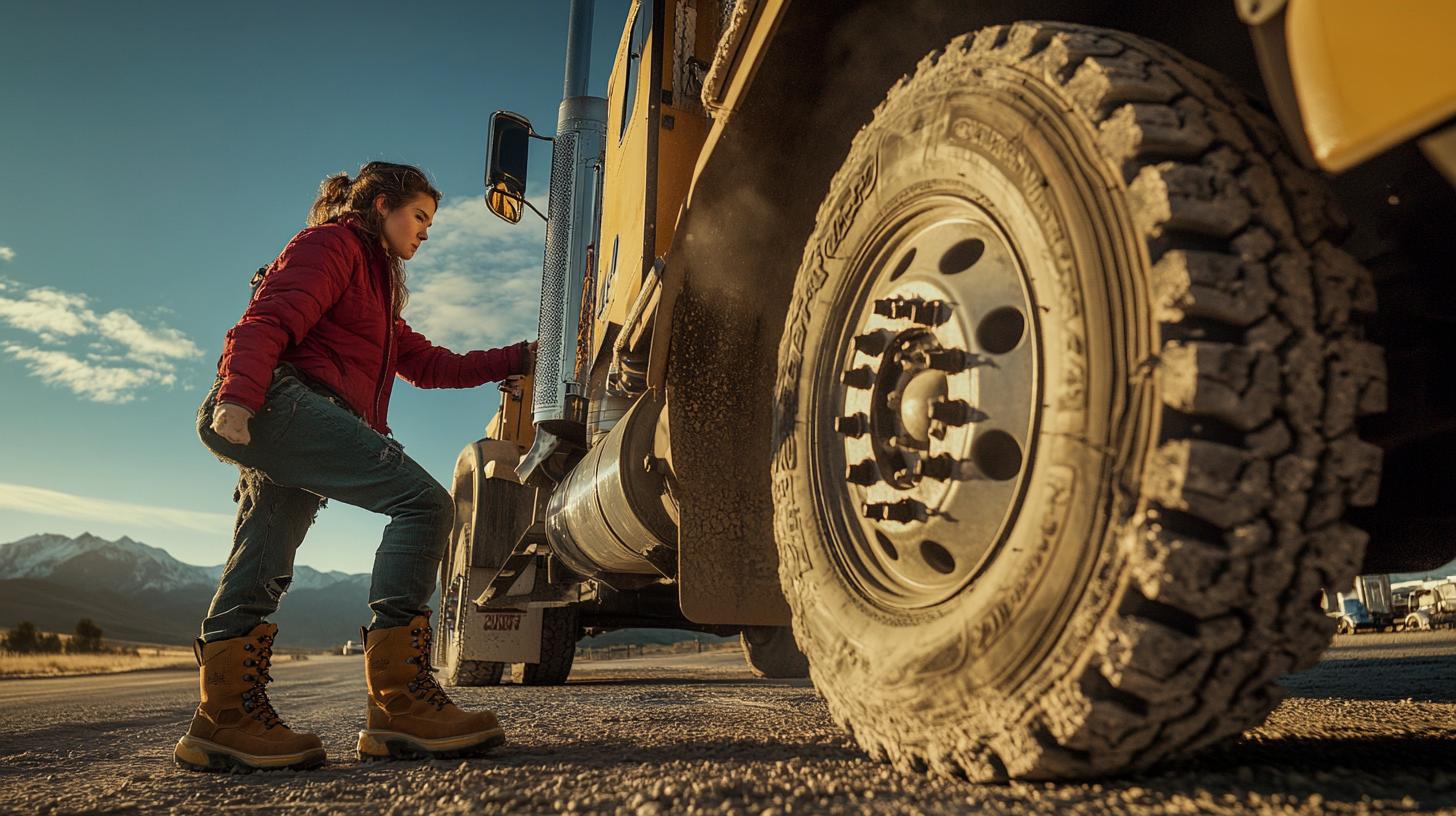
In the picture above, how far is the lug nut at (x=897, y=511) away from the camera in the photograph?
4.91ft

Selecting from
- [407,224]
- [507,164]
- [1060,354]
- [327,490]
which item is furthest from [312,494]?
[507,164]

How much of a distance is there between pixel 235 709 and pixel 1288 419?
2.38 meters

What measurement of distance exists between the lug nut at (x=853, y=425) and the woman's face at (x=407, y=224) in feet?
5.50

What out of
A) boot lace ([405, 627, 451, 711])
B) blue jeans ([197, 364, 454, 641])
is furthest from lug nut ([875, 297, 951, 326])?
boot lace ([405, 627, 451, 711])

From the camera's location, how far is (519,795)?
1484mm

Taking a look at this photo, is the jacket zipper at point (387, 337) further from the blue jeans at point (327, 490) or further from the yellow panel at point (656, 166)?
the yellow panel at point (656, 166)

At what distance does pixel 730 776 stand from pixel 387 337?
71.3 inches

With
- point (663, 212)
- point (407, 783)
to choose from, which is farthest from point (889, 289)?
point (663, 212)

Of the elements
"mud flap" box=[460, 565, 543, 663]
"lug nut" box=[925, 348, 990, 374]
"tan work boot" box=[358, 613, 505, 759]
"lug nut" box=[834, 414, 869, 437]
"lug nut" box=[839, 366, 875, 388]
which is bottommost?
"tan work boot" box=[358, 613, 505, 759]

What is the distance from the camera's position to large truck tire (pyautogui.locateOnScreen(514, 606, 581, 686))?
247 inches

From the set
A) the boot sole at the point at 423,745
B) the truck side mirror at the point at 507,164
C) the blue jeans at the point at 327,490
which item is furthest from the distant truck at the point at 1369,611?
the blue jeans at the point at 327,490

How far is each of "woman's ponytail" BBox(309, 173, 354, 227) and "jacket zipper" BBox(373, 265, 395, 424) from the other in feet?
1.01

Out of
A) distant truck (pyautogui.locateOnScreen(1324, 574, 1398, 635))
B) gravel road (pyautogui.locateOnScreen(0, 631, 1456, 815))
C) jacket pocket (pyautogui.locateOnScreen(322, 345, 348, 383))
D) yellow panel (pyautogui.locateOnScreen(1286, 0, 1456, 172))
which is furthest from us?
distant truck (pyautogui.locateOnScreen(1324, 574, 1398, 635))

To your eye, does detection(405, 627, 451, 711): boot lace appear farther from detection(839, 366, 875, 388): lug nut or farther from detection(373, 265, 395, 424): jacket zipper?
detection(839, 366, 875, 388): lug nut
